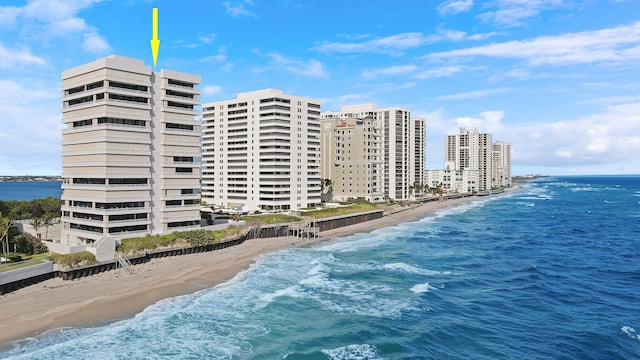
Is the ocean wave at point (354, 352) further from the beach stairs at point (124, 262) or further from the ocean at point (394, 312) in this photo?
the beach stairs at point (124, 262)

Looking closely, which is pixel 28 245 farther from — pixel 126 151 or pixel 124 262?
pixel 126 151

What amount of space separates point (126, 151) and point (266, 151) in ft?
216

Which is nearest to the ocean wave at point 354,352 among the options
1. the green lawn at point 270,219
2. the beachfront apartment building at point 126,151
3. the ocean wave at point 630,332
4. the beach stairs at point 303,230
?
the ocean wave at point 630,332

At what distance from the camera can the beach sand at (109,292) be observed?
159 feet

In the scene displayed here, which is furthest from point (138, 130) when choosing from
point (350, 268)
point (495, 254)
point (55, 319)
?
point (495, 254)

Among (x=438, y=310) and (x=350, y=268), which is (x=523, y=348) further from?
(x=350, y=268)

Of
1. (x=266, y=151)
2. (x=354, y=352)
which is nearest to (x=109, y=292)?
(x=354, y=352)

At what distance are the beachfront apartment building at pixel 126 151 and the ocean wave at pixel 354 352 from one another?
162 ft

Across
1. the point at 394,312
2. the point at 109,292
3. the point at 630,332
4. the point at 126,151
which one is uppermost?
the point at 126,151

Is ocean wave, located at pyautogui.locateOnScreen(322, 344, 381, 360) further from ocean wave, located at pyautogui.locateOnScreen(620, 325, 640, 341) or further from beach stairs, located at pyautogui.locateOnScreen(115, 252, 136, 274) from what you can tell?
beach stairs, located at pyautogui.locateOnScreen(115, 252, 136, 274)

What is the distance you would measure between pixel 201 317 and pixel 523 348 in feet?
119

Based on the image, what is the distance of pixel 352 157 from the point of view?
187250 mm

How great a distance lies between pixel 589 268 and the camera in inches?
3184

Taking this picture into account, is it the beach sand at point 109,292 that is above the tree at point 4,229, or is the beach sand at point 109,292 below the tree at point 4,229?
below
